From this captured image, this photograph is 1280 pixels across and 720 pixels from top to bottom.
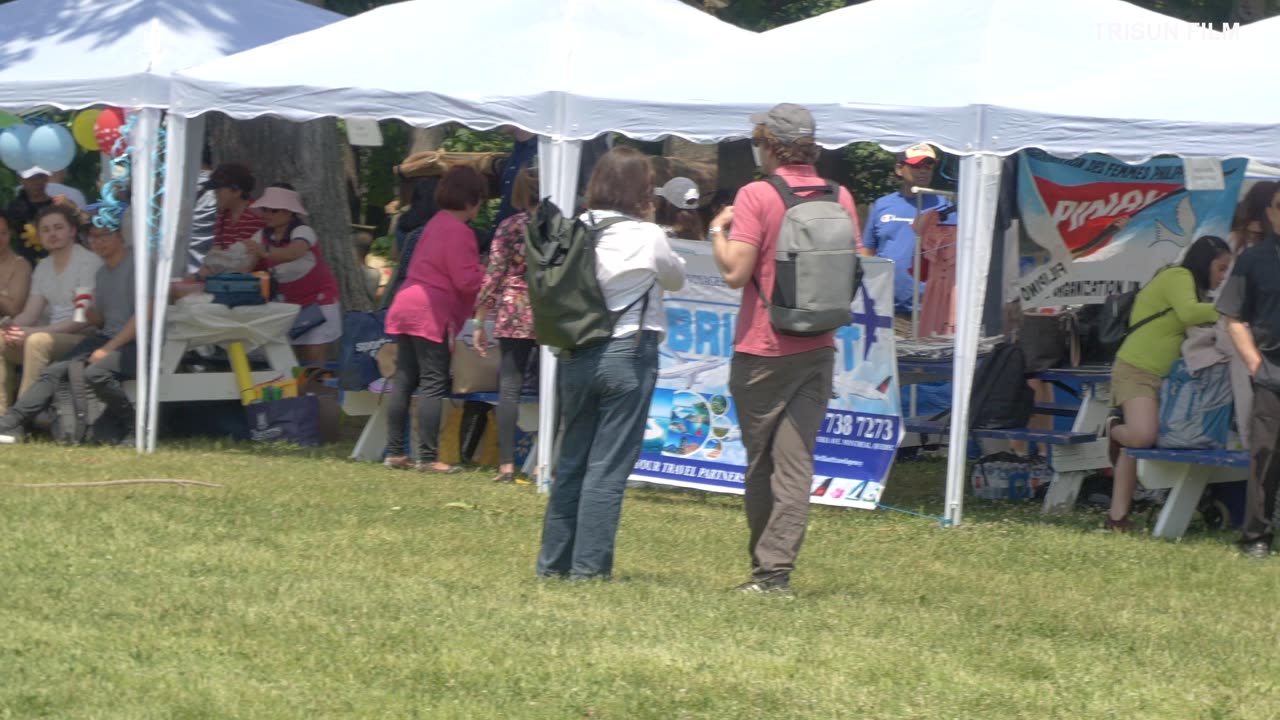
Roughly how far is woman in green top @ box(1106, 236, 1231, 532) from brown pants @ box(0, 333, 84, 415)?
6.35 meters

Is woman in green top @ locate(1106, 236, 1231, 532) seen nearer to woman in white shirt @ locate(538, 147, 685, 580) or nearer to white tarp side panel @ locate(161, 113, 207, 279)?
woman in white shirt @ locate(538, 147, 685, 580)

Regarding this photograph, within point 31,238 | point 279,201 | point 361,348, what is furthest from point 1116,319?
point 31,238

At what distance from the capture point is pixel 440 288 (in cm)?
1027

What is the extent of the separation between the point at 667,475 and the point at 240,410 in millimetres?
3372

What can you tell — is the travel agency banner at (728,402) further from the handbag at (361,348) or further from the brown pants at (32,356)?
the brown pants at (32,356)

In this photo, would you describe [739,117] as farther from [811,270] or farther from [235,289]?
[235,289]

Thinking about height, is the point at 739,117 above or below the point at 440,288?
above

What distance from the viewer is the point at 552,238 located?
20.8ft

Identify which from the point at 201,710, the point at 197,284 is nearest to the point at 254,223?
the point at 197,284

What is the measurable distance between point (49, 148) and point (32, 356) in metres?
2.19

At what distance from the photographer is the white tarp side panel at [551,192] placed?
9523mm

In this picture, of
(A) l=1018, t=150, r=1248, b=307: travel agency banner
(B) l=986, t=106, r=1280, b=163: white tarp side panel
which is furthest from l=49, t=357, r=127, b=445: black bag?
(A) l=1018, t=150, r=1248, b=307: travel agency banner

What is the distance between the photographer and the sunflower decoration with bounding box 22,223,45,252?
40.9 feet

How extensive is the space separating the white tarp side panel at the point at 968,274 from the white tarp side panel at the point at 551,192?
2052mm
